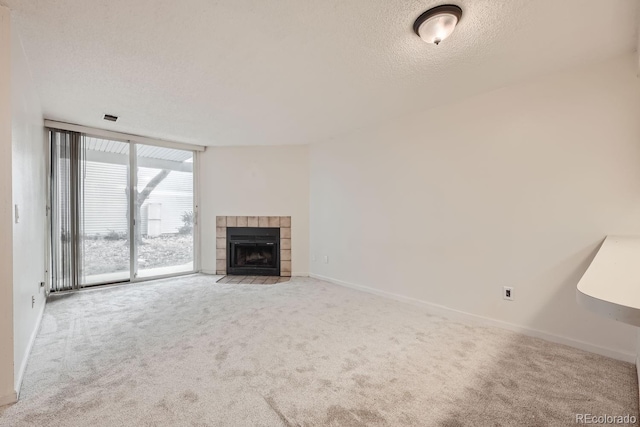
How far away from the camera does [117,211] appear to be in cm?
405

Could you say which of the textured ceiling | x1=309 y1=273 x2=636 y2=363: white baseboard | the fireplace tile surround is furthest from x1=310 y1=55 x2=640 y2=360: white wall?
the fireplace tile surround

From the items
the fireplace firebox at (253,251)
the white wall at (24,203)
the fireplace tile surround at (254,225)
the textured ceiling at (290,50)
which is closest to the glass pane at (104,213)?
the textured ceiling at (290,50)

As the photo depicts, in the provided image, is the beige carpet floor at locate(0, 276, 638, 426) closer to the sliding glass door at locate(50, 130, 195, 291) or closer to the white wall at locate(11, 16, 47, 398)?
the white wall at locate(11, 16, 47, 398)

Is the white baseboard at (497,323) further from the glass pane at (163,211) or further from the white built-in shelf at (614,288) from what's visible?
the glass pane at (163,211)

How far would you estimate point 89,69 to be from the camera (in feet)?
7.24

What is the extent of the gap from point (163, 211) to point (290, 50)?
3761 mm

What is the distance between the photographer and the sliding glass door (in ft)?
11.7

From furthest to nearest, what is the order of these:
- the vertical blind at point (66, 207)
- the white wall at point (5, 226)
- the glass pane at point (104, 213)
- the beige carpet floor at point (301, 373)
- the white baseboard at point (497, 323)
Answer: the glass pane at point (104, 213), the vertical blind at point (66, 207), the white baseboard at point (497, 323), the white wall at point (5, 226), the beige carpet floor at point (301, 373)

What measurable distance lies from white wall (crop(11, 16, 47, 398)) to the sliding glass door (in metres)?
0.90

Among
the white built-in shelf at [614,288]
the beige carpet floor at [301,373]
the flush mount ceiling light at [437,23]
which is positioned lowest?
the beige carpet floor at [301,373]

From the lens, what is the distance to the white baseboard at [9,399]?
5.03ft

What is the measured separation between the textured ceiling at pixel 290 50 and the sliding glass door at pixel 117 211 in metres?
0.91

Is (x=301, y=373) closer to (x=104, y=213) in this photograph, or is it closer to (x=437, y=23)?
(x=437, y=23)

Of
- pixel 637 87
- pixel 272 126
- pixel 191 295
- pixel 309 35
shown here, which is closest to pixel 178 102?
pixel 272 126
